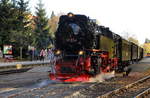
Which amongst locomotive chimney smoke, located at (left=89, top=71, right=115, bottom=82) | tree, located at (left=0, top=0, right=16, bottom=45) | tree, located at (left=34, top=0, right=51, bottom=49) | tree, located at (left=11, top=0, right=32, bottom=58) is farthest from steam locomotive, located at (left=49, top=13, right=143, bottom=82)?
tree, located at (left=34, top=0, right=51, bottom=49)

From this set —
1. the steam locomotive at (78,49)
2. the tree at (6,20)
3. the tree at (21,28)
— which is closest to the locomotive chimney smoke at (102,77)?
the steam locomotive at (78,49)

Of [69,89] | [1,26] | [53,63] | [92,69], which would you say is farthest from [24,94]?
[1,26]

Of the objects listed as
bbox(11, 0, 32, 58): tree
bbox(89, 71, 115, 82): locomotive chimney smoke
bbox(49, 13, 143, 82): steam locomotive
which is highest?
bbox(11, 0, 32, 58): tree

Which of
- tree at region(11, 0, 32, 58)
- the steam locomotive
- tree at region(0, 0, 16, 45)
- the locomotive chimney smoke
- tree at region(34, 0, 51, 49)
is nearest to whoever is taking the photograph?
the steam locomotive

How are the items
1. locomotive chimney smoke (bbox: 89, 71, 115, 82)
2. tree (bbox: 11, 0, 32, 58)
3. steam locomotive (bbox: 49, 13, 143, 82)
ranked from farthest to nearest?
tree (bbox: 11, 0, 32, 58), locomotive chimney smoke (bbox: 89, 71, 115, 82), steam locomotive (bbox: 49, 13, 143, 82)

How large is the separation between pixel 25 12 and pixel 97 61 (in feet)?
101

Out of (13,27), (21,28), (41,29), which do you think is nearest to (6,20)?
(13,27)

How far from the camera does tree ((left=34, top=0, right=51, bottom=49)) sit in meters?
46.9

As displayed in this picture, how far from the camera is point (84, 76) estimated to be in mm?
13625

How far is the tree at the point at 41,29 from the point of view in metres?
46.9

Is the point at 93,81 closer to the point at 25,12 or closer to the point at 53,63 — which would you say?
the point at 53,63

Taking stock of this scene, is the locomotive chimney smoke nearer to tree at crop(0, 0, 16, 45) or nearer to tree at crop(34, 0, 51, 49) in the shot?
tree at crop(0, 0, 16, 45)

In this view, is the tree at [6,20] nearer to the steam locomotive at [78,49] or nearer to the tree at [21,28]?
the tree at [21,28]

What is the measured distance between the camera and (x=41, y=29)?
51.6 meters
